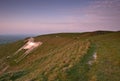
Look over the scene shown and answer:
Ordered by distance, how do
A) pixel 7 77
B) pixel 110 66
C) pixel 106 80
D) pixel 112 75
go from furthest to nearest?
pixel 7 77, pixel 110 66, pixel 112 75, pixel 106 80

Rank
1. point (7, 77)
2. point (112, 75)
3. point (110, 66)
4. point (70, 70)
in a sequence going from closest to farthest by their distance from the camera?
point (112, 75), point (70, 70), point (110, 66), point (7, 77)

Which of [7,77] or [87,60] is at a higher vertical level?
[87,60]

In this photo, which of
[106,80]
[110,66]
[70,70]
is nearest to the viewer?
[106,80]

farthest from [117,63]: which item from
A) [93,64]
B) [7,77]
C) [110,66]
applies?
[7,77]

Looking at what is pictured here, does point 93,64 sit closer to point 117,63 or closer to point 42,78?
point 117,63

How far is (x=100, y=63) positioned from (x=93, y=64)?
46.4 inches

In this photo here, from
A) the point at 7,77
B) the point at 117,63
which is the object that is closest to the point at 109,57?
the point at 117,63

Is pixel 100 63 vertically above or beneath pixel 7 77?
above

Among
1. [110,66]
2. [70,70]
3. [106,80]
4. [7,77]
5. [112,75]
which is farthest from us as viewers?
[7,77]

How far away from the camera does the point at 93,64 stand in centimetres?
2272

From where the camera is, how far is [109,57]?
26.1 metres

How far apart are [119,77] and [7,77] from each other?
16.1m

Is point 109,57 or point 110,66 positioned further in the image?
point 109,57

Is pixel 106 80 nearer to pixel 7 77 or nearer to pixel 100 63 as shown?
pixel 100 63
